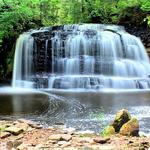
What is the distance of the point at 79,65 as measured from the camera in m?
18.9

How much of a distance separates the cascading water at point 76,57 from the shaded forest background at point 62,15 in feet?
2.00

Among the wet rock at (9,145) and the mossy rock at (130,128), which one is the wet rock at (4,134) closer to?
the wet rock at (9,145)

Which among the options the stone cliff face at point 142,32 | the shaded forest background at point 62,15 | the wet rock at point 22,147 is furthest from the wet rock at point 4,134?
the stone cliff face at point 142,32

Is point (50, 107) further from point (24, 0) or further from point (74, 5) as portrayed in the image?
point (74, 5)

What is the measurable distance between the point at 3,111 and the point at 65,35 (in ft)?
31.9

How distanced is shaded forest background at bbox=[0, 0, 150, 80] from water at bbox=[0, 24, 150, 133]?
58 centimetres

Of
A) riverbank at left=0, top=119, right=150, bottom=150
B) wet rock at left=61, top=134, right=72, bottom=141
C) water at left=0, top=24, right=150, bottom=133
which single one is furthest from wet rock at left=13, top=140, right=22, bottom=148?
water at left=0, top=24, right=150, bottom=133

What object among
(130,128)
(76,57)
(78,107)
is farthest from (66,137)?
(76,57)

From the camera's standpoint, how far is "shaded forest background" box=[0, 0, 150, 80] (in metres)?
18.2

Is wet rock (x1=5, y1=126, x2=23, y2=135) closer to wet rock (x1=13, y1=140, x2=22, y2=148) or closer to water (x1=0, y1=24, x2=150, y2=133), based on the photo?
wet rock (x1=13, y1=140, x2=22, y2=148)

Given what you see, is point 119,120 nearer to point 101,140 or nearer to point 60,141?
point 101,140

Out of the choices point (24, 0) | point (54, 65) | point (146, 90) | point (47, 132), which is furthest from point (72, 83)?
point (47, 132)

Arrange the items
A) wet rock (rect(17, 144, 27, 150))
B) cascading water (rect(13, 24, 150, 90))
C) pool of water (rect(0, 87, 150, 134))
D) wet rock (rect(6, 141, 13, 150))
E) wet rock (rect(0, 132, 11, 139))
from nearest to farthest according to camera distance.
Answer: wet rock (rect(17, 144, 27, 150))
wet rock (rect(6, 141, 13, 150))
wet rock (rect(0, 132, 11, 139))
pool of water (rect(0, 87, 150, 134))
cascading water (rect(13, 24, 150, 90))

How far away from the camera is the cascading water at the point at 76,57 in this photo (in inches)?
727
